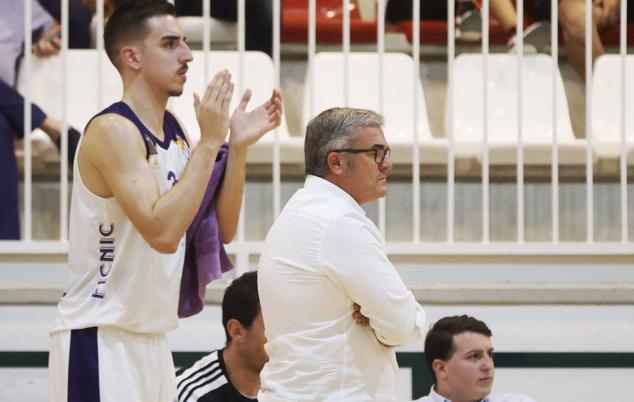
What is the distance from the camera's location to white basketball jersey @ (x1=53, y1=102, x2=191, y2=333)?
3268 mm

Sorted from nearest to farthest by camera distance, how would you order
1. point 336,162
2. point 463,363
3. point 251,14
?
point 336,162 < point 463,363 < point 251,14

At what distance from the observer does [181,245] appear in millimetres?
3408

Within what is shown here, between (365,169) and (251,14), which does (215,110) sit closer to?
(365,169)

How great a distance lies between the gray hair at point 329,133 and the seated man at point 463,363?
1478mm

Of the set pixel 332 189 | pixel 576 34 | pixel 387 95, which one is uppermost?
pixel 576 34

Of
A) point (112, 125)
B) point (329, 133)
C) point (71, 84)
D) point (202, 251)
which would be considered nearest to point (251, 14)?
point (71, 84)

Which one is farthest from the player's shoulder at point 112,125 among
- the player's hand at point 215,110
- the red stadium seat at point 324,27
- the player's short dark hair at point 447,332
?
the red stadium seat at point 324,27

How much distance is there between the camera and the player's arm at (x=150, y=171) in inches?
125

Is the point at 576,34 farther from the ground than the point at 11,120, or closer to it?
farther from the ground

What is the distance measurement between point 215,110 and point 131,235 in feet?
1.26

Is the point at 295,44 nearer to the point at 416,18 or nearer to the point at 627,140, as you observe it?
the point at 416,18

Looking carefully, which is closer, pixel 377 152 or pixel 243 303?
pixel 377 152

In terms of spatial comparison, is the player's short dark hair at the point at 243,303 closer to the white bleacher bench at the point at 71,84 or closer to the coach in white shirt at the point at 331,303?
the coach in white shirt at the point at 331,303

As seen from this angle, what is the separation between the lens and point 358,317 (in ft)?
9.91
